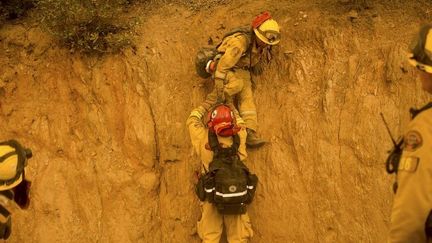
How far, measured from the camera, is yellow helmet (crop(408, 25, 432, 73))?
3.67 metres

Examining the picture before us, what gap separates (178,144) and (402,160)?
3873 mm

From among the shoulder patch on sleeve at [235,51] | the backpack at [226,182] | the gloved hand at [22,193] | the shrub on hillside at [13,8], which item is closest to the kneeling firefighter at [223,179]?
the backpack at [226,182]

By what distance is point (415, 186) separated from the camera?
3432mm

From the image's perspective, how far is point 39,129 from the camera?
7.32 m

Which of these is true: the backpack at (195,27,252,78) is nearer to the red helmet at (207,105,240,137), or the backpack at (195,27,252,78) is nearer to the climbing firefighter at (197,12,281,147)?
the climbing firefighter at (197,12,281,147)

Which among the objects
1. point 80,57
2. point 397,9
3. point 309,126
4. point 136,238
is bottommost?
point 136,238

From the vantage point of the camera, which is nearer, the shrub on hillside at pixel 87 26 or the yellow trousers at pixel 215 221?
the yellow trousers at pixel 215 221

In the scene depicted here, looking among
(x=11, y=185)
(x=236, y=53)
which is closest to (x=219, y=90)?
(x=236, y=53)

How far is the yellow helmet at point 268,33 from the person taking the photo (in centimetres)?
641

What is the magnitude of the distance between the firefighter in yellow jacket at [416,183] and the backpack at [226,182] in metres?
2.39

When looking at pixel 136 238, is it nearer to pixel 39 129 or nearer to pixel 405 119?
pixel 39 129

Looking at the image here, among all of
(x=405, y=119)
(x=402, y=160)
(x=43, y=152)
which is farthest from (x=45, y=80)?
(x=402, y=160)

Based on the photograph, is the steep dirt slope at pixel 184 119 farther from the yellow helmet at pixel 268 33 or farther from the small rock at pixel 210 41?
the yellow helmet at pixel 268 33

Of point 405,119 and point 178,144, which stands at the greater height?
point 405,119
